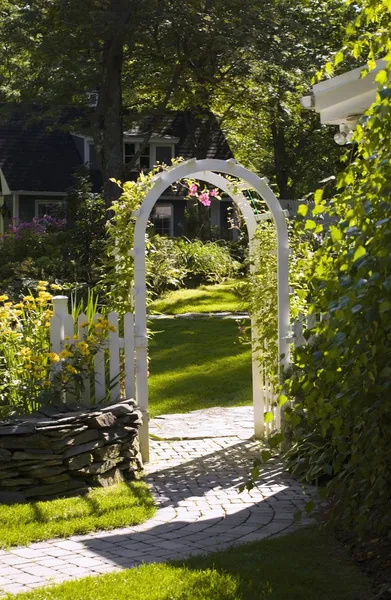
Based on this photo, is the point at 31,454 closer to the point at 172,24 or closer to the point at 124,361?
the point at 124,361

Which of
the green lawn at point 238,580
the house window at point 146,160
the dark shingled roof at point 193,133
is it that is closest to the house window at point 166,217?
the house window at point 146,160

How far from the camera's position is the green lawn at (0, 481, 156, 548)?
5.70m

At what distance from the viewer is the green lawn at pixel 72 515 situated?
5703 millimetres

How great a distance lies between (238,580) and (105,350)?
3360mm

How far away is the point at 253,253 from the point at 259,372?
3.61 feet

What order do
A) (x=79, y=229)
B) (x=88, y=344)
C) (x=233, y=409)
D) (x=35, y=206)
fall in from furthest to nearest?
(x=35, y=206), (x=79, y=229), (x=233, y=409), (x=88, y=344)

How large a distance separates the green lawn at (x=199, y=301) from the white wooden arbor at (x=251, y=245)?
8282mm

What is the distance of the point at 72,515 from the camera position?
6.06 meters

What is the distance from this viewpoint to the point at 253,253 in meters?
8.71

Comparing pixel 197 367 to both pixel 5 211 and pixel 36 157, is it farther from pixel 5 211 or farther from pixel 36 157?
pixel 5 211

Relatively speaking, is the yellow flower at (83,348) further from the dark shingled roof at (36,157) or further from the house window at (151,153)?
the house window at (151,153)

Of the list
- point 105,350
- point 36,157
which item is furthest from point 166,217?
point 105,350

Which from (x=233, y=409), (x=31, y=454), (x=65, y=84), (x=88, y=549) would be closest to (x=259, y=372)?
(x=233, y=409)

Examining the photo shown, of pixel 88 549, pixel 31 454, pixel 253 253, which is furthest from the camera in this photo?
pixel 253 253
